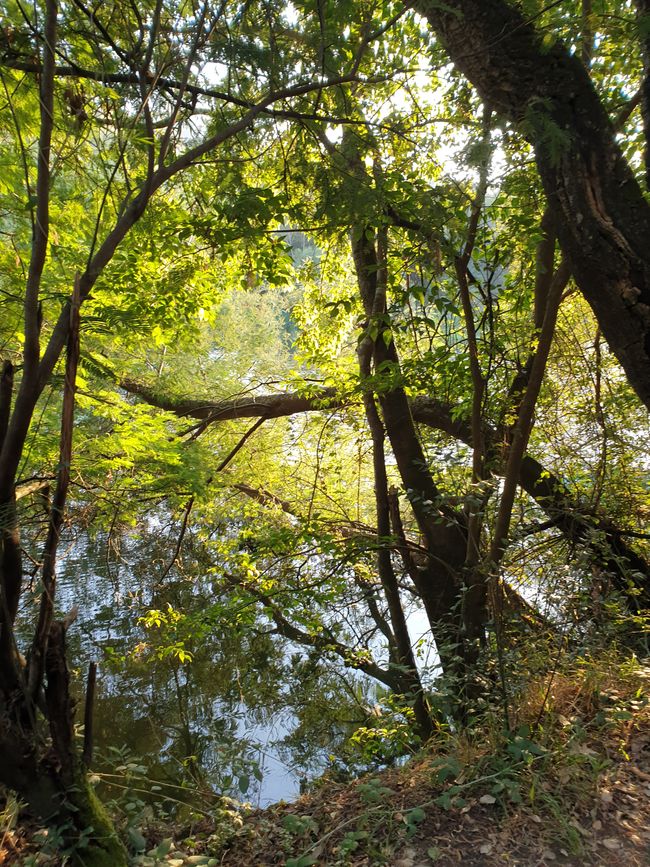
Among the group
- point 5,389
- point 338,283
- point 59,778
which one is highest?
point 338,283

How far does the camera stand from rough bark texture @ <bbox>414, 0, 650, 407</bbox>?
6.96ft

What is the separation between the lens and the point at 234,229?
3.76 meters

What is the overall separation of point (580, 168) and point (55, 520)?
2522mm

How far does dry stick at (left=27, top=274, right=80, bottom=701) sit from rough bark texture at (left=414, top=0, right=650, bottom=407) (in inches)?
75.6

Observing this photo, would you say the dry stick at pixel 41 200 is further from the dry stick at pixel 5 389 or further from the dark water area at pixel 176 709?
the dark water area at pixel 176 709

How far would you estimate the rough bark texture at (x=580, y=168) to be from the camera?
6.96 ft

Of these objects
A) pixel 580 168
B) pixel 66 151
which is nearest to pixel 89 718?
pixel 66 151

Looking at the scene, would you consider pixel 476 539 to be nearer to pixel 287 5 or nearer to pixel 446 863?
pixel 446 863

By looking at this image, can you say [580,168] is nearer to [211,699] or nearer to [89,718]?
[89,718]

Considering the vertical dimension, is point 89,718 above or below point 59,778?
above

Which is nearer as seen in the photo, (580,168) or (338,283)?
(580,168)

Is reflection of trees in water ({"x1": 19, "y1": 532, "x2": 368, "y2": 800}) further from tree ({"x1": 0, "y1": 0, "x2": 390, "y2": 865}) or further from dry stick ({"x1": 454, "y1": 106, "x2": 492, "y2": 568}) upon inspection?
tree ({"x1": 0, "y1": 0, "x2": 390, "y2": 865})

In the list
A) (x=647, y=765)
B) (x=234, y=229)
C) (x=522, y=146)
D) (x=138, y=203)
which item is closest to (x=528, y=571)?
(x=647, y=765)

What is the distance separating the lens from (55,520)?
2398 millimetres
